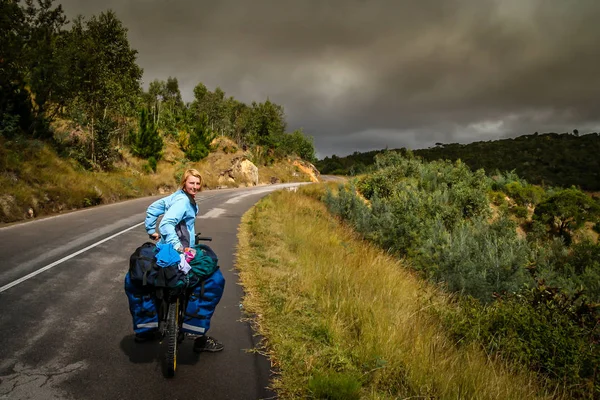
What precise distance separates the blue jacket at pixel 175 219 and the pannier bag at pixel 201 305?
494 mm

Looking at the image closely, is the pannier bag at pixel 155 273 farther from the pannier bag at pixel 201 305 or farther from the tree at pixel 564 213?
the tree at pixel 564 213

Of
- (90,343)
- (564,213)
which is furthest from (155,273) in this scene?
(564,213)

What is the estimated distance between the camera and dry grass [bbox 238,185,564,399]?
3219mm

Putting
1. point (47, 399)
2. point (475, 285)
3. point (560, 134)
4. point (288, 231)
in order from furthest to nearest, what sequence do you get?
point (560, 134)
point (288, 231)
point (475, 285)
point (47, 399)

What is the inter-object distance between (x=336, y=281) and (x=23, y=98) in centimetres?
2179

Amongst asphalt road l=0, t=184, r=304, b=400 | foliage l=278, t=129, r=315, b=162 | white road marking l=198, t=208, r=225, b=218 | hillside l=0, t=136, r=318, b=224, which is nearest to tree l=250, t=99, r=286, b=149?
foliage l=278, t=129, r=315, b=162

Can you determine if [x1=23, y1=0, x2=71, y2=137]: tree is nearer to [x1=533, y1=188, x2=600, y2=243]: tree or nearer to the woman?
the woman

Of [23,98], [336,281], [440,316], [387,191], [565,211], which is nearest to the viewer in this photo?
[440,316]

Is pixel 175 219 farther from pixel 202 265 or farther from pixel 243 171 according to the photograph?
pixel 243 171

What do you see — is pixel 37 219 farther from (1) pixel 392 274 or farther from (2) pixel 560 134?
(2) pixel 560 134

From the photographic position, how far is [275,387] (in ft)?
10.7

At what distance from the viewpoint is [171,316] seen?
3377mm

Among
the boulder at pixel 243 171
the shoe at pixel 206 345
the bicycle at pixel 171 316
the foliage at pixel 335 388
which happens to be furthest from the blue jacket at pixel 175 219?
the boulder at pixel 243 171

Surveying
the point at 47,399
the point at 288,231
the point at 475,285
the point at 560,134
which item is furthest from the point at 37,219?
the point at 560,134
